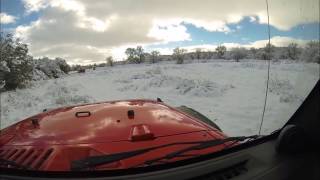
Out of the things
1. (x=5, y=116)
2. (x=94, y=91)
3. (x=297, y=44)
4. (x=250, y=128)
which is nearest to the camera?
(x=297, y=44)

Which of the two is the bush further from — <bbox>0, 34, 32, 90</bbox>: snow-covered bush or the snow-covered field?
<bbox>0, 34, 32, 90</bbox>: snow-covered bush

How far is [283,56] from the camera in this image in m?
2.36

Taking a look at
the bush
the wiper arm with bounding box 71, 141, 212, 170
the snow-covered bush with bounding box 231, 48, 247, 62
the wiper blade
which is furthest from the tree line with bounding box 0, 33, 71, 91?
the snow-covered bush with bounding box 231, 48, 247, 62

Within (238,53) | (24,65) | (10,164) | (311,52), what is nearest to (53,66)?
(24,65)

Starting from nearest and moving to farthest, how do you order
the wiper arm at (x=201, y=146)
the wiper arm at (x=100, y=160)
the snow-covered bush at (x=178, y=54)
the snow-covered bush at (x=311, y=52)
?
1. the wiper arm at (x=100, y=160)
2. the wiper arm at (x=201, y=146)
3. the snow-covered bush at (x=311, y=52)
4. the snow-covered bush at (x=178, y=54)

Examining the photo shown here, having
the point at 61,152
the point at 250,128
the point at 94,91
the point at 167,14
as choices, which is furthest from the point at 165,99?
the point at 61,152

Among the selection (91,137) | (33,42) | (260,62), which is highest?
Result: (33,42)

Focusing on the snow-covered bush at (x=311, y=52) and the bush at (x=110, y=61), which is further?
the bush at (x=110, y=61)

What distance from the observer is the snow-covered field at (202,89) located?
2.52 meters

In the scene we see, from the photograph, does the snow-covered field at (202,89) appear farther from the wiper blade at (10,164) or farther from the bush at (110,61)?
the wiper blade at (10,164)

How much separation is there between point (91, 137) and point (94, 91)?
99 cm

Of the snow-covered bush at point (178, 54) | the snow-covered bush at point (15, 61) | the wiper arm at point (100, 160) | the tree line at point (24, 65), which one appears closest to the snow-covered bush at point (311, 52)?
the snow-covered bush at point (178, 54)

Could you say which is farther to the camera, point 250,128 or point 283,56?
point 250,128

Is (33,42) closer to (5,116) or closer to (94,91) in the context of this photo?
(94,91)
